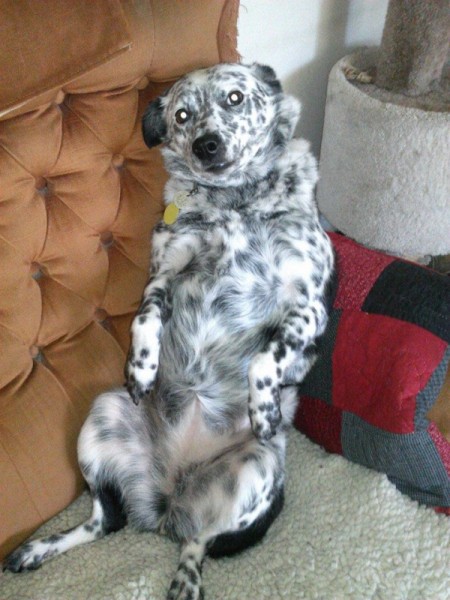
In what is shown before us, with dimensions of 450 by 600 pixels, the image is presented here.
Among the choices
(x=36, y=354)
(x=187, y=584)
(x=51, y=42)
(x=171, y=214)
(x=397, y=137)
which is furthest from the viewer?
(x=397, y=137)

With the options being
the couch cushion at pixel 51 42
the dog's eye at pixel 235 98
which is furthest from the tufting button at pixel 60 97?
the dog's eye at pixel 235 98

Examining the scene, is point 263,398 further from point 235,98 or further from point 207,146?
point 235,98

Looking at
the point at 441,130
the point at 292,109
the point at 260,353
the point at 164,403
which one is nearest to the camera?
the point at 260,353

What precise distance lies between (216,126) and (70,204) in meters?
0.47

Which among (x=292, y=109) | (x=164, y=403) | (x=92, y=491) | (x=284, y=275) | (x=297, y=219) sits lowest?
(x=92, y=491)

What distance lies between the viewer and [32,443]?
1.66 m

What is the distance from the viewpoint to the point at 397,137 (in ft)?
7.50

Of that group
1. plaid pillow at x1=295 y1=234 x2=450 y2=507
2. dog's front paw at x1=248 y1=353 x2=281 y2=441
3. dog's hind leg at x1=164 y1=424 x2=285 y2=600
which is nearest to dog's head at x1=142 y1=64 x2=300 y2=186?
plaid pillow at x1=295 y1=234 x2=450 y2=507

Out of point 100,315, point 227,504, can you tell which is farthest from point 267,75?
point 227,504

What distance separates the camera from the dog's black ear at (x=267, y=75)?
1.93 metres

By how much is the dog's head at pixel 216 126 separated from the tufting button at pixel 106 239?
0.28m

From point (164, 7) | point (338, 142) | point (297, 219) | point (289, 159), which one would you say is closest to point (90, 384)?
point (297, 219)

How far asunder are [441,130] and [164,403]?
1384mm

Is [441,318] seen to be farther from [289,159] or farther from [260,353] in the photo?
[289,159]
